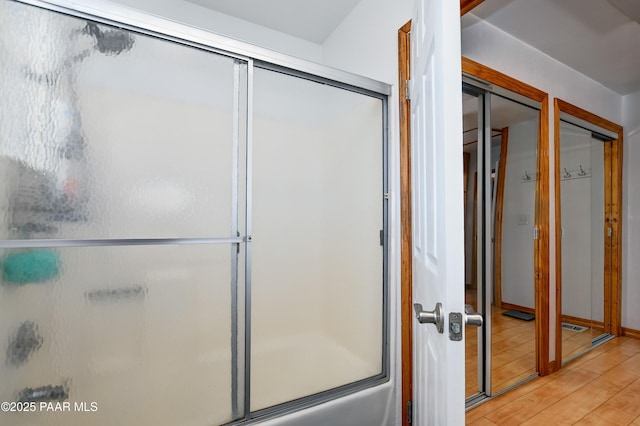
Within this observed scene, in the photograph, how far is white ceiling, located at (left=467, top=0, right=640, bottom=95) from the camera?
177cm

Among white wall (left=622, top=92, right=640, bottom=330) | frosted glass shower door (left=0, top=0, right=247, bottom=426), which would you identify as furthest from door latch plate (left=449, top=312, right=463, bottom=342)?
white wall (left=622, top=92, right=640, bottom=330)

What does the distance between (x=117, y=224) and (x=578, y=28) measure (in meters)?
2.92

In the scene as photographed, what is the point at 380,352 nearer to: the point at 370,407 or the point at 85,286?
the point at 370,407

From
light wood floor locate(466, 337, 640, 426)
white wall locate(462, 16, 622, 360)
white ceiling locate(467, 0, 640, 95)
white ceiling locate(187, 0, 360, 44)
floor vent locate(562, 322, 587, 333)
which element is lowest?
light wood floor locate(466, 337, 640, 426)

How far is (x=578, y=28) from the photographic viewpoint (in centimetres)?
199

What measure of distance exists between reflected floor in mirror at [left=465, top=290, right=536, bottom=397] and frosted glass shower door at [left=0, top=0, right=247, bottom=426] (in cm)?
153

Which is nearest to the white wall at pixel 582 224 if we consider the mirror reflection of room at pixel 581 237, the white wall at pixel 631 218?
the mirror reflection of room at pixel 581 237

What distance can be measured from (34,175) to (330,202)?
1263mm

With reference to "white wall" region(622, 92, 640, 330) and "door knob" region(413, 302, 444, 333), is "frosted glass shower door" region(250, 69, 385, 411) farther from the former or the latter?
"white wall" region(622, 92, 640, 330)

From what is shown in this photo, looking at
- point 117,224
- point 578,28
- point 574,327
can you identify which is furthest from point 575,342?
point 117,224

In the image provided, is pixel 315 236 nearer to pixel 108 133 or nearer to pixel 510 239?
pixel 108 133

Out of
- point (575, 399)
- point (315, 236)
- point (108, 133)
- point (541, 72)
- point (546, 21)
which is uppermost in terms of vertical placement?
point (546, 21)

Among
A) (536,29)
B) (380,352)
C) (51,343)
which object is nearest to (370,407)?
(380,352)

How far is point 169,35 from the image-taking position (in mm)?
1172
